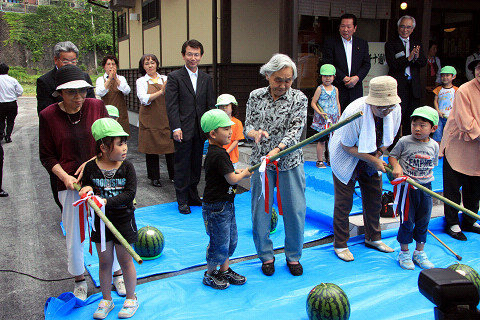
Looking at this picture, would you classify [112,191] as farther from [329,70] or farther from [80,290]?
[329,70]

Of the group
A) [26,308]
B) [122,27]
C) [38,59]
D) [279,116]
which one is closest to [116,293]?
[26,308]

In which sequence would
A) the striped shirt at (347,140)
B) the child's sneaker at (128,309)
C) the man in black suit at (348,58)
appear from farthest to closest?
the man in black suit at (348,58) < the striped shirt at (347,140) < the child's sneaker at (128,309)

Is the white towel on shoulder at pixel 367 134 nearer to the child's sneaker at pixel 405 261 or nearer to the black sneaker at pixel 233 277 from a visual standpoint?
the child's sneaker at pixel 405 261

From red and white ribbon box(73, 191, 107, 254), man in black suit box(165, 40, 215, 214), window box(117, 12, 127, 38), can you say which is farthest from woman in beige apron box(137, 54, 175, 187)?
window box(117, 12, 127, 38)

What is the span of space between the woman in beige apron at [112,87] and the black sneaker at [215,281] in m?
4.32

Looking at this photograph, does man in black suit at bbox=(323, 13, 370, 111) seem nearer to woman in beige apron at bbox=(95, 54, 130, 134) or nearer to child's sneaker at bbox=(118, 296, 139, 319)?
woman in beige apron at bbox=(95, 54, 130, 134)

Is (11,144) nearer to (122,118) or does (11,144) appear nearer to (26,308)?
(122,118)

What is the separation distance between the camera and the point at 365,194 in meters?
4.20

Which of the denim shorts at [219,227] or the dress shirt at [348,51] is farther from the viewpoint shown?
the dress shirt at [348,51]

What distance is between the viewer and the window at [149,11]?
13.6 metres

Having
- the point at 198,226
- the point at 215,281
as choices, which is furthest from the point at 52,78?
the point at 215,281

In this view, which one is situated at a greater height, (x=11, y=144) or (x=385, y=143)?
(x=385, y=143)

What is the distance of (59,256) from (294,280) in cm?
243

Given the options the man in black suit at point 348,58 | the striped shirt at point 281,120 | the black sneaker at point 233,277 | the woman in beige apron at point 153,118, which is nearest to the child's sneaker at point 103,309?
the black sneaker at point 233,277
